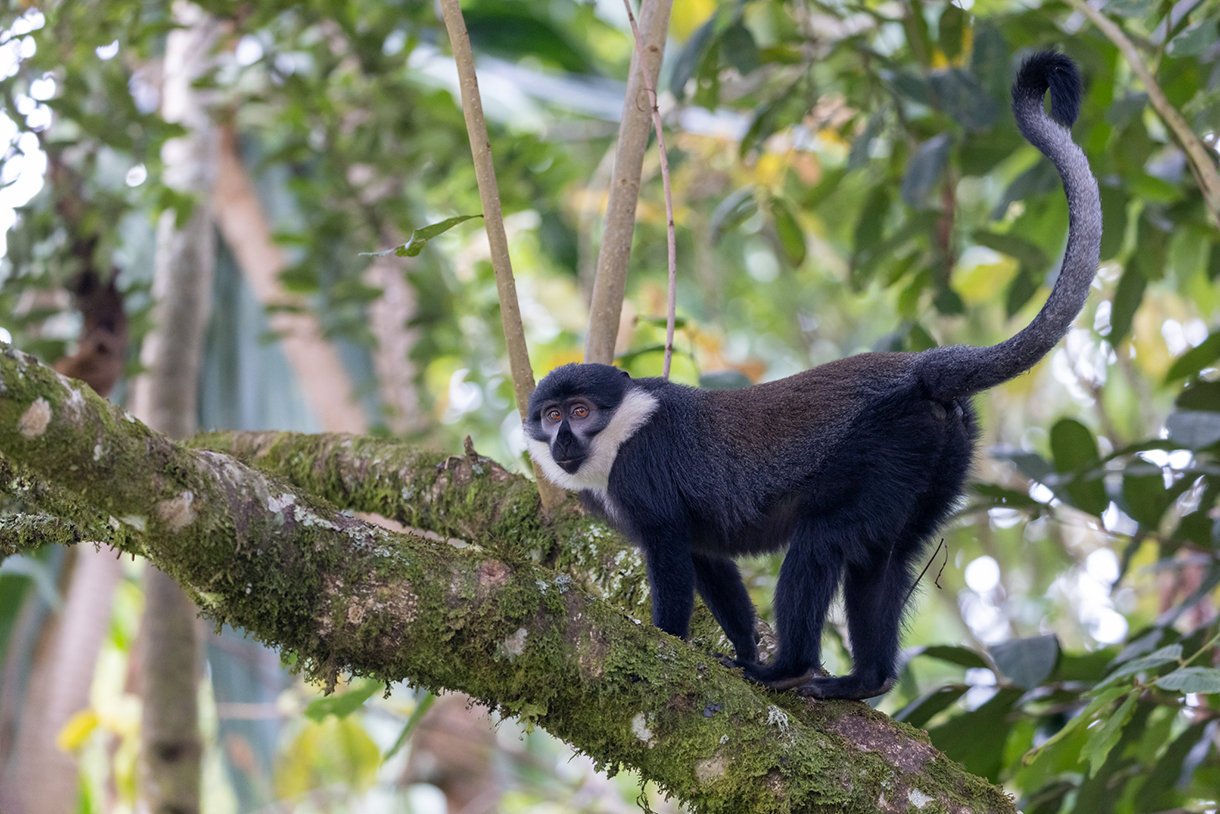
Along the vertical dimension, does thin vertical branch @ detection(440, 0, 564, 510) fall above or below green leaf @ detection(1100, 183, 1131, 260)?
below

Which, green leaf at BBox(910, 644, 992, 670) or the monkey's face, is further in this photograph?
green leaf at BBox(910, 644, 992, 670)

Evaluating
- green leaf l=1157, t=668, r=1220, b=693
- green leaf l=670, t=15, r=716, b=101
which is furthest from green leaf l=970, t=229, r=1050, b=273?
green leaf l=1157, t=668, r=1220, b=693

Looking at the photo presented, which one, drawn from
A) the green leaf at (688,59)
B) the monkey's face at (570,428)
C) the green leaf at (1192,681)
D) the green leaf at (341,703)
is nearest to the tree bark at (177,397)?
the green leaf at (341,703)

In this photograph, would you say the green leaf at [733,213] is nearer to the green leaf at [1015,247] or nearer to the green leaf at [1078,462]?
the green leaf at [1015,247]

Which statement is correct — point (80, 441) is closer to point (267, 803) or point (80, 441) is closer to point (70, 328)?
point (70, 328)

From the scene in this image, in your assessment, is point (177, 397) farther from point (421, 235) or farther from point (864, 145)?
point (864, 145)

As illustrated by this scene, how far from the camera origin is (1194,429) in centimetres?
345

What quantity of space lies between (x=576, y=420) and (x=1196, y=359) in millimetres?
2684

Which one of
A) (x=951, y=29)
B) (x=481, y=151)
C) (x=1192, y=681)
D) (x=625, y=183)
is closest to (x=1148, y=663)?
(x=1192, y=681)

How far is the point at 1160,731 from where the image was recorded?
12.4 feet

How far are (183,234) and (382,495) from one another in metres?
2.93

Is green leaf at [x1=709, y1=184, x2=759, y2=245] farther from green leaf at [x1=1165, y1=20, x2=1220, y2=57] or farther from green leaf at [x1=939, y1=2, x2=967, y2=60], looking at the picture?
green leaf at [x1=1165, y1=20, x2=1220, y2=57]

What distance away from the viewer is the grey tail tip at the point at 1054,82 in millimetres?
3291

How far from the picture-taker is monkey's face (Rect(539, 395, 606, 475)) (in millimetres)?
3701
